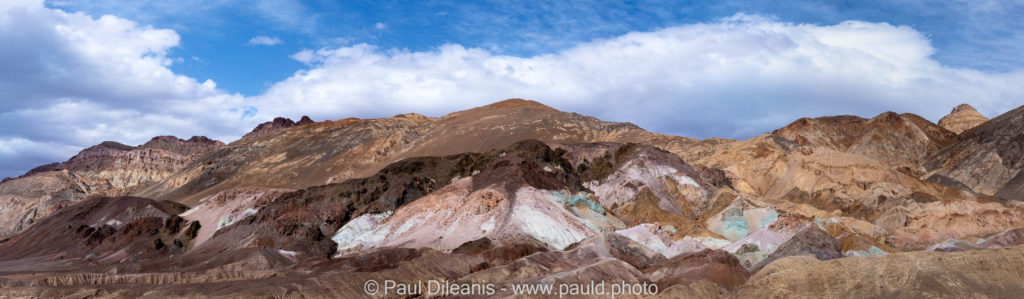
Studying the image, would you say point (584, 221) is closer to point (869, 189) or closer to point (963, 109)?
point (869, 189)

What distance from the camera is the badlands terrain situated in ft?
170

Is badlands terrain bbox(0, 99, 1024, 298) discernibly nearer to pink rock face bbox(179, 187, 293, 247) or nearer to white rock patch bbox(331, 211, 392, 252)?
white rock patch bbox(331, 211, 392, 252)

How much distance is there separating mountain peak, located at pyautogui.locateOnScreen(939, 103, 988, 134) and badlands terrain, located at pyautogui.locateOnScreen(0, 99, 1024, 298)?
6.15 ft

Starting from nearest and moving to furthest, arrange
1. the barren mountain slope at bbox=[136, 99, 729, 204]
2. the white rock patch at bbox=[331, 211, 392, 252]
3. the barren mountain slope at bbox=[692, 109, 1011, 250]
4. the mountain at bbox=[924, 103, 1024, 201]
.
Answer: the barren mountain slope at bbox=[692, 109, 1011, 250] < the white rock patch at bbox=[331, 211, 392, 252] < the mountain at bbox=[924, 103, 1024, 201] < the barren mountain slope at bbox=[136, 99, 729, 204]

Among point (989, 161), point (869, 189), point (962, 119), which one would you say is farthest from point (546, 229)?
point (962, 119)

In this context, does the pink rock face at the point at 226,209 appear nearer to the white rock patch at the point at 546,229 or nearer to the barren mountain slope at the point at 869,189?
the white rock patch at the point at 546,229

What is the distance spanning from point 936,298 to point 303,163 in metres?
138

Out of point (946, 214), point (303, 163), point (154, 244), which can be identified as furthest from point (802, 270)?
point (303, 163)

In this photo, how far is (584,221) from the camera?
81.2m

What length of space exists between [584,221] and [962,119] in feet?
425

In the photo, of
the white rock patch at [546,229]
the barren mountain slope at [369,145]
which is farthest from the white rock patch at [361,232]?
the barren mountain slope at [369,145]

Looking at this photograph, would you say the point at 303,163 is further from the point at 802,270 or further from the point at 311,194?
the point at 802,270

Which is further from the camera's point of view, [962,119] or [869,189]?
[962,119]

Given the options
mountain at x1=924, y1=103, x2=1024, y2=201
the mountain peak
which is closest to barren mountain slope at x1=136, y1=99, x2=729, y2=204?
mountain at x1=924, y1=103, x2=1024, y2=201
